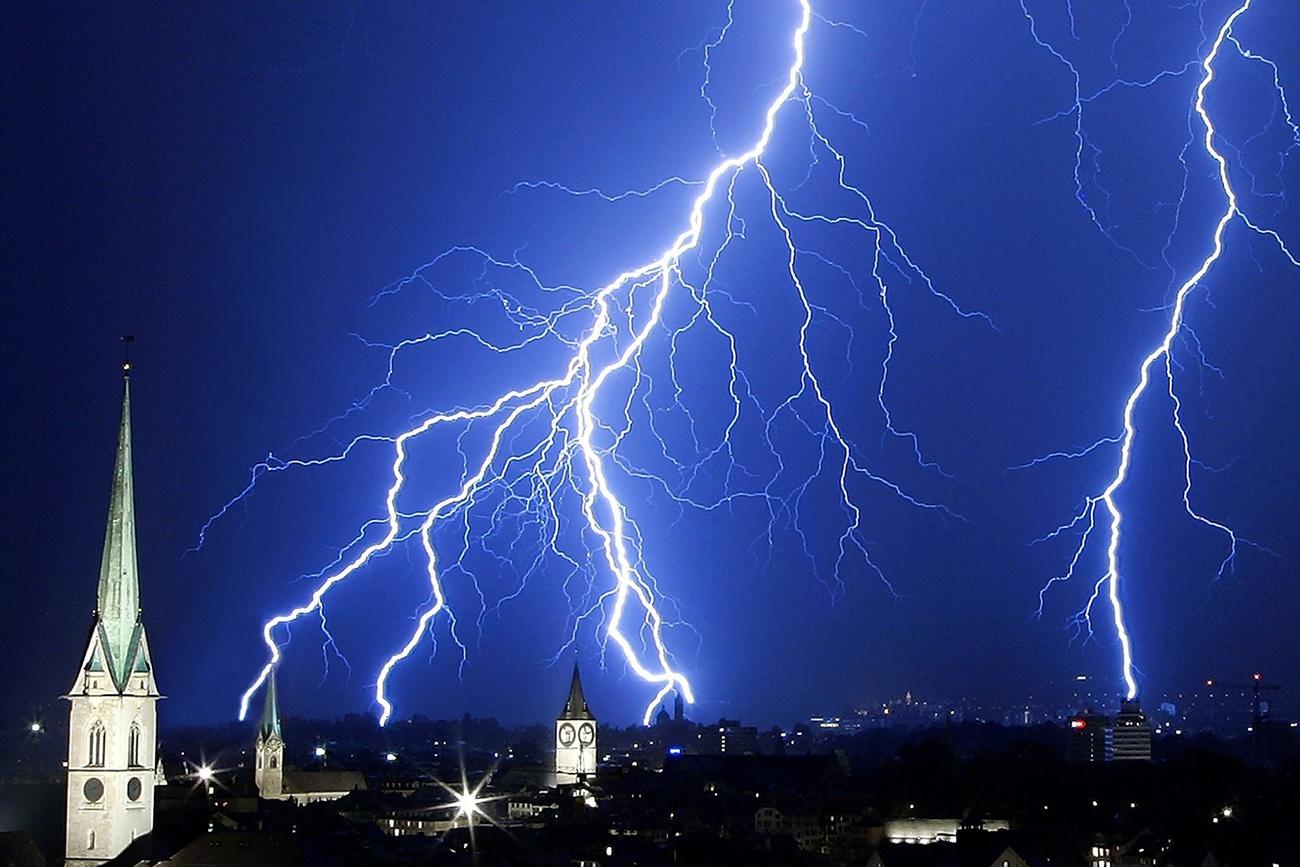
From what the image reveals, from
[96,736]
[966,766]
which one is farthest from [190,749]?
[96,736]

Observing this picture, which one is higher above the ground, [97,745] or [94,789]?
[97,745]

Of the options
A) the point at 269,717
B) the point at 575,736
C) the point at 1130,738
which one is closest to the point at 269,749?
the point at 269,717

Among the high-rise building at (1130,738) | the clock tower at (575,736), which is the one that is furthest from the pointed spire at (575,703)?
the high-rise building at (1130,738)

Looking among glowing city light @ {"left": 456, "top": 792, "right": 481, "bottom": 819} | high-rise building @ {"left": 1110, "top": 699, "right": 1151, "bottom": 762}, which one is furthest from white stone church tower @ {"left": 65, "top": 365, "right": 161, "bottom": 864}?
high-rise building @ {"left": 1110, "top": 699, "right": 1151, "bottom": 762}

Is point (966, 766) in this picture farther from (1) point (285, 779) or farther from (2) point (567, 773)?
(1) point (285, 779)

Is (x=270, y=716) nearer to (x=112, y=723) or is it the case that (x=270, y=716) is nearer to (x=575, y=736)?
(x=575, y=736)

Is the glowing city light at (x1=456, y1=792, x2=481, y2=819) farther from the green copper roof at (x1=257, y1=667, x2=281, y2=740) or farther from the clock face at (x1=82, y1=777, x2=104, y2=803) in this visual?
the clock face at (x1=82, y1=777, x2=104, y2=803)
